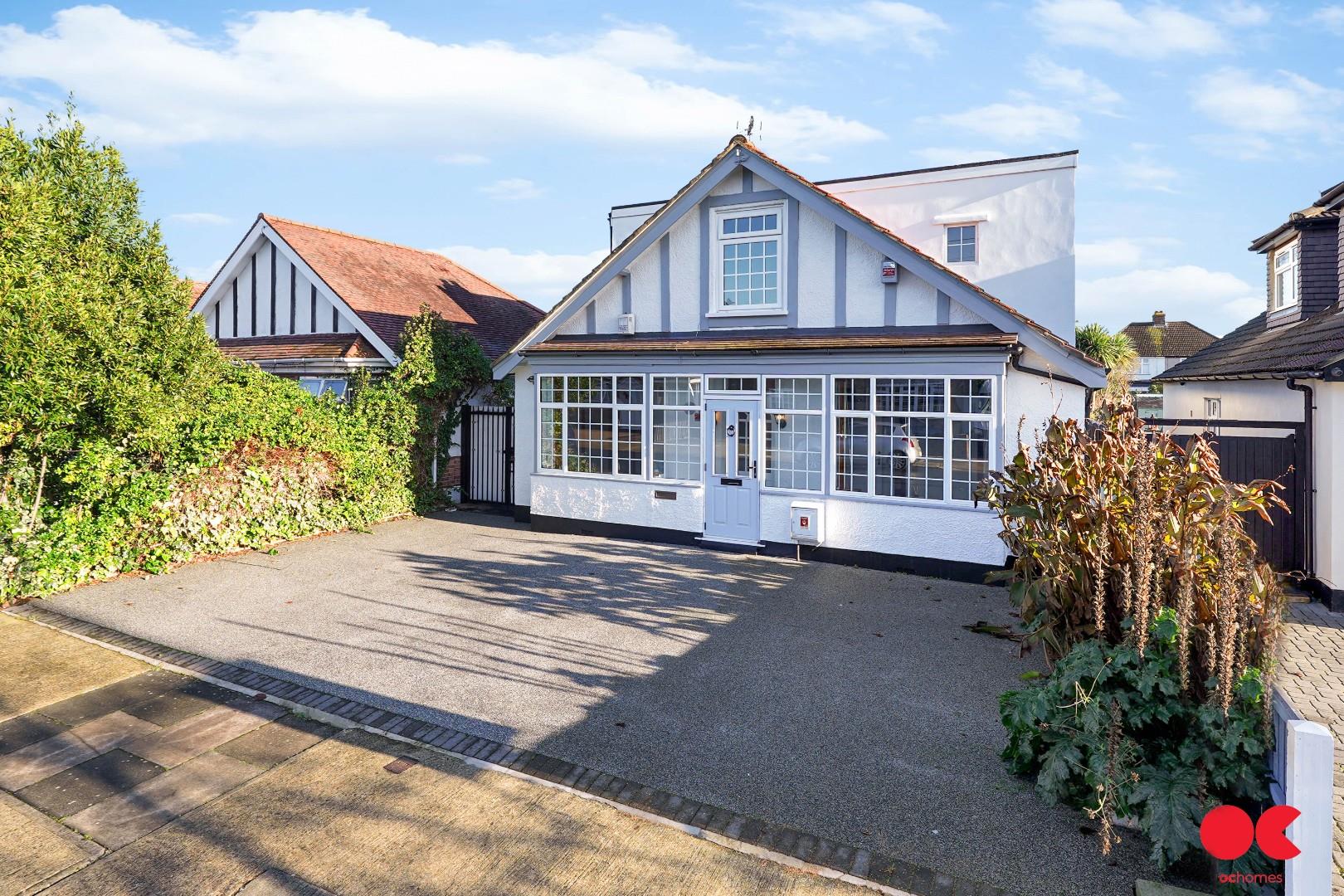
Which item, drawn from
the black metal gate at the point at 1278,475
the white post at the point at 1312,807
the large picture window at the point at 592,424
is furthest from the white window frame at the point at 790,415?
the white post at the point at 1312,807

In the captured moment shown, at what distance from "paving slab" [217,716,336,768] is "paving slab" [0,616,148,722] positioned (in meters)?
2.04

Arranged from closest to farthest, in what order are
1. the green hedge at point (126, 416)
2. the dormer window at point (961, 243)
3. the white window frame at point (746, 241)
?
the green hedge at point (126, 416)
the white window frame at point (746, 241)
the dormer window at point (961, 243)

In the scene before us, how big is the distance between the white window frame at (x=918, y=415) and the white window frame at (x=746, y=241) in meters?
1.75

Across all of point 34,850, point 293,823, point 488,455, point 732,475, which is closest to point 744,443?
point 732,475

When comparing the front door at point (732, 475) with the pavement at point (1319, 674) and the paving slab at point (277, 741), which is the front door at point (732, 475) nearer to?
the pavement at point (1319, 674)

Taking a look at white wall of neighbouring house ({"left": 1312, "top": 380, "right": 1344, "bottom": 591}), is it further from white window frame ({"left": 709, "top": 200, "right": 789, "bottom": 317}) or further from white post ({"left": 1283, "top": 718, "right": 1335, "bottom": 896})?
white post ({"left": 1283, "top": 718, "right": 1335, "bottom": 896})

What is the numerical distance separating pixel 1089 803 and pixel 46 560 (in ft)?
36.8

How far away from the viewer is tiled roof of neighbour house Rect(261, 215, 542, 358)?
18.3 metres

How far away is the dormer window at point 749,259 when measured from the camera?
41.5 feet

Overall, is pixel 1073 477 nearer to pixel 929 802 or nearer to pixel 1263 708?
pixel 1263 708

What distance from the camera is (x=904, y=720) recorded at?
259 inches

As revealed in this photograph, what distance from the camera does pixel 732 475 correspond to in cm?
1288

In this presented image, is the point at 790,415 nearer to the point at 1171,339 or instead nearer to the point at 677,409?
the point at 677,409

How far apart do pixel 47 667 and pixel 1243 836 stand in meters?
9.39
